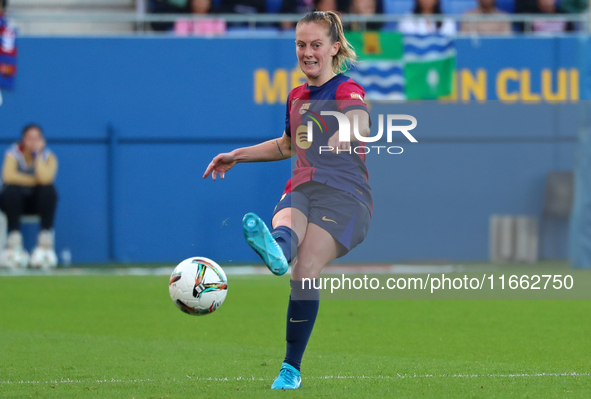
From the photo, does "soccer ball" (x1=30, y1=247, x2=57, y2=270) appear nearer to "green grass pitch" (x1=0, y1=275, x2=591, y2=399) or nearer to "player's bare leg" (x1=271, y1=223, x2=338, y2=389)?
"green grass pitch" (x1=0, y1=275, x2=591, y2=399)

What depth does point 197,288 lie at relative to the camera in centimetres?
433

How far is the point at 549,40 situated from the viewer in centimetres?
1397

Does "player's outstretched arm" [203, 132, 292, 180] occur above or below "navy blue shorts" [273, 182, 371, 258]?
above

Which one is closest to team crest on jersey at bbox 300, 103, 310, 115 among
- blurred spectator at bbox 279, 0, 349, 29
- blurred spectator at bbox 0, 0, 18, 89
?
blurred spectator at bbox 279, 0, 349, 29

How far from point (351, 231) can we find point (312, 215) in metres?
0.20

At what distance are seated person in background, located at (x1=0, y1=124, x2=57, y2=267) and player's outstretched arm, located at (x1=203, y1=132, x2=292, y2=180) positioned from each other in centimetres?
793

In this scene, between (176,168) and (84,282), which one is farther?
(176,168)

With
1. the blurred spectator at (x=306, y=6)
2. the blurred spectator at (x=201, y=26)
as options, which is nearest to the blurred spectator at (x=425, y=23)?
the blurred spectator at (x=306, y=6)

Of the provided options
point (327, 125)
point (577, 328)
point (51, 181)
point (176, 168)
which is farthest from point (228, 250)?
point (327, 125)

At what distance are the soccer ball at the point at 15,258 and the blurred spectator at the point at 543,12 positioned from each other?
8577mm

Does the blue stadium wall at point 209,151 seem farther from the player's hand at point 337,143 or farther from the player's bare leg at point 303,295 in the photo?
the player's hand at point 337,143

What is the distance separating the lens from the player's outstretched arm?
4656mm

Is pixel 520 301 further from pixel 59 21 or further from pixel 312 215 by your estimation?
pixel 59 21

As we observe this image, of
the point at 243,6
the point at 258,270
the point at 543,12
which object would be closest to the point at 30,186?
the point at 258,270
